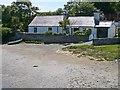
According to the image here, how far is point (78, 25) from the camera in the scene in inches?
1688

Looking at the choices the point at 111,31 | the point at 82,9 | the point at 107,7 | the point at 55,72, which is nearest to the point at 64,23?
the point at 111,31

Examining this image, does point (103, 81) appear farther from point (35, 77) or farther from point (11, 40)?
point (11, 40)

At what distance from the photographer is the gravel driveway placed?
16609mm

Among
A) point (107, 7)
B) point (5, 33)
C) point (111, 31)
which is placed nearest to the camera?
point (5, 33)

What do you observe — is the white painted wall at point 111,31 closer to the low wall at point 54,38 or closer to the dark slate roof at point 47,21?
the low wall at point 54,38

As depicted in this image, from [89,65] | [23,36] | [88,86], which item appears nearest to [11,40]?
[23,36]

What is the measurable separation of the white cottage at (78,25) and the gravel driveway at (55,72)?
14.3 m

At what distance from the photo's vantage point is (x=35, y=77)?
720 inches

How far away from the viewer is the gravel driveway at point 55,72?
16609mm

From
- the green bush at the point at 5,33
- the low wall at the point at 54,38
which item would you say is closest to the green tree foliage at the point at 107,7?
the low wall at the point at 54,38

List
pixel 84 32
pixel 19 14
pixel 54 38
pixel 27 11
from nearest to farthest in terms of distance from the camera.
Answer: pixel 54 38 → pixel 84 32 → pixel 19 14 → pixel 27 11

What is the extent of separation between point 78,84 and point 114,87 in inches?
75.9

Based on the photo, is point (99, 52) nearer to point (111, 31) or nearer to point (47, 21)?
point (111, 31)

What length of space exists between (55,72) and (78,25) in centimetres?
2366
